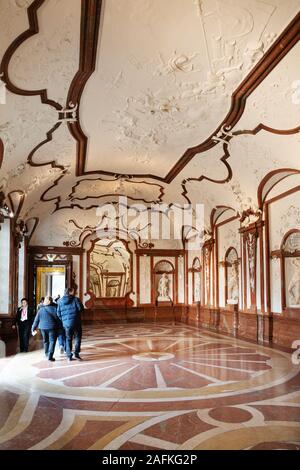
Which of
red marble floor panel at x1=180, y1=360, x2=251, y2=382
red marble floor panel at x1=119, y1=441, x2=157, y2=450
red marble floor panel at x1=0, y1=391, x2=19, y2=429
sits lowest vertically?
red marble floor panel at x1=180, y1=360, x2=251, y2=382

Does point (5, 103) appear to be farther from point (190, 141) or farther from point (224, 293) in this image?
point (224, 293)

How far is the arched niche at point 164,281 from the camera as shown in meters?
18.4

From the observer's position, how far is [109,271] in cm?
1789

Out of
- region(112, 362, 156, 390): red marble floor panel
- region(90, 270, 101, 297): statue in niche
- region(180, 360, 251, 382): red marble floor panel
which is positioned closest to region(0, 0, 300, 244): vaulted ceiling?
region(180, 360, 251, 382): red marble floor panel

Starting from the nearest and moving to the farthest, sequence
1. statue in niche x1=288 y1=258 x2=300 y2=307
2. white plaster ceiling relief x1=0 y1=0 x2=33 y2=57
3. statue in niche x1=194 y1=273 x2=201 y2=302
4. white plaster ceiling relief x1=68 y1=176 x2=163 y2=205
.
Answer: white plaster ceiling relief x1=0 y1=0 x2=33 y2=57 → statue in niche x1=288 y1=258 x2=300 y2=307 → white plaster ceiling relief x1=68 y1=176 x2=163 y2=205 → statue in niche x1=194 y1=273 x2=201 y2=302

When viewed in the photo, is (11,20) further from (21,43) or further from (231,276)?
(231,276)

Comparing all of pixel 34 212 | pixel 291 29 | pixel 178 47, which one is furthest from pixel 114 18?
pixel 34 212

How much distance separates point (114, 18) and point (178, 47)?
3.53 feet

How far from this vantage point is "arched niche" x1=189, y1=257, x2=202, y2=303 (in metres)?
16.9

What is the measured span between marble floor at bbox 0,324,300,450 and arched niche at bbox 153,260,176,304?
9109 mm

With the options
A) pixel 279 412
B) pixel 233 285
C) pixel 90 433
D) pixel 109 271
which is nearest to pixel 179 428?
pixel 90 433

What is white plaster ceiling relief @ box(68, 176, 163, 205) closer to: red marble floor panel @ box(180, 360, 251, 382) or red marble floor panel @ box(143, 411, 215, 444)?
red marble floor panel @ box(180, 360, 251, 382)

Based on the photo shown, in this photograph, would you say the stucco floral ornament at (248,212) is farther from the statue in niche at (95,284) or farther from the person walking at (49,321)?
the statue in niche at (95,284)
